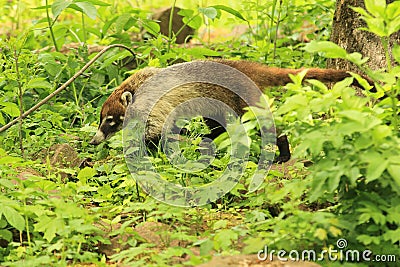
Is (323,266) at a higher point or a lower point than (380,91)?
lower

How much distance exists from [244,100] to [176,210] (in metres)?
1.65

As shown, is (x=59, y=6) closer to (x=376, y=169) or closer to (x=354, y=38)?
(x=354, y=38)

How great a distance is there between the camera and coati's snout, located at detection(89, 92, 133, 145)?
5.43 metres

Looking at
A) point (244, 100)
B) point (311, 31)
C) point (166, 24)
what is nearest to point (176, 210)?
point (244, 100)

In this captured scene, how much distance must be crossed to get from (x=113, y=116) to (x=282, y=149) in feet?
4.45

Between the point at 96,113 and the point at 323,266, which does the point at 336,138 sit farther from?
the point at 96,113

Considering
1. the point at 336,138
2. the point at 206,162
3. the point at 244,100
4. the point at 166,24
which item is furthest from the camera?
the point at 166,24

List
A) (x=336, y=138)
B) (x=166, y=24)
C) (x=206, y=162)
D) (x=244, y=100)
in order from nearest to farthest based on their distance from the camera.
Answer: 1. (x=336, y=138)
2. (x=206, y=162)
3. (x=244, y=100)
4. (x=166, y=24)

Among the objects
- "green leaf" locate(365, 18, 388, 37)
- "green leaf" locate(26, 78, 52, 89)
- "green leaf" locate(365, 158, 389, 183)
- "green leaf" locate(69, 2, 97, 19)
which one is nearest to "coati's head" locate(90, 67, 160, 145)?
"green leaf" locate(26, 78, 52, 89)

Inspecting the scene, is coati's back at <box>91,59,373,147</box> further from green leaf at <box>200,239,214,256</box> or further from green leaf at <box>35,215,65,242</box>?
green leaf at <box>200,239,214,256</box>

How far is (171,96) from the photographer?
17.9 ft

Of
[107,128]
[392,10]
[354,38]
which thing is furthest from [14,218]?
[354,38]

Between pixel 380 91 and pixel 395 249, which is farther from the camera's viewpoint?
pixel 380 91

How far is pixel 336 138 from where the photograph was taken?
10.3ft
